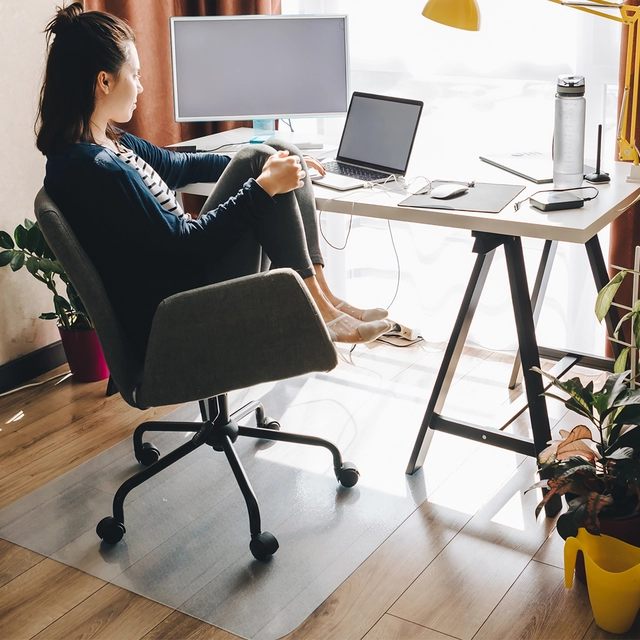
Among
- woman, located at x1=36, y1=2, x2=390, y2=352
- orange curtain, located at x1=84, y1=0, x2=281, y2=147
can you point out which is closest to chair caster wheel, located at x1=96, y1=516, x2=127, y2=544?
woman, located at x1=36, y1=2, x2=390, y2=352

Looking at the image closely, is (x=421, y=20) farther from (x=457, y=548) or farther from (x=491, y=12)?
(x=457, y=548)

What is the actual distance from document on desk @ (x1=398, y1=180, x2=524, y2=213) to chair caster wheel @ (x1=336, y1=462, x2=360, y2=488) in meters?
0.65

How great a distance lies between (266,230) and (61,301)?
99cm

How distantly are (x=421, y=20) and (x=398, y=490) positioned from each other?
1555mm

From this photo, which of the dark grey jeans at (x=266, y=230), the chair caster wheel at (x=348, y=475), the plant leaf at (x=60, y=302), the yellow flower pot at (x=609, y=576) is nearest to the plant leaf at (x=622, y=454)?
the yellow flower pot at (x=609, y=576)

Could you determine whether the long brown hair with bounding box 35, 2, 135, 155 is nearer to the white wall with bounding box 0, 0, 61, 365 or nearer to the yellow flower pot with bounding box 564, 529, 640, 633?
the white wall with bounding box 0, 0, 61, 365

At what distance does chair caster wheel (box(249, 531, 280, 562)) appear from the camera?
174 cm

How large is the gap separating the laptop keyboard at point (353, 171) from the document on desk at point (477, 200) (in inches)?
7.9

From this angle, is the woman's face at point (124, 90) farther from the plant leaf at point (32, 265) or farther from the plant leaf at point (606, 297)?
the plant leaf at point (606, 297)

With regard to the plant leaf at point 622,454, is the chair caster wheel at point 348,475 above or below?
below

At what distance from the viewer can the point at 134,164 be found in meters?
1.93

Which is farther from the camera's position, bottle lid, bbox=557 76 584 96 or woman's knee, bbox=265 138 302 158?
woman's knee, bbox=265 138 302 158

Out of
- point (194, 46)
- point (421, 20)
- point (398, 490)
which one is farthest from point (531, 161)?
point (194, 46)

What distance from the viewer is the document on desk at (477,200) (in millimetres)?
1788
